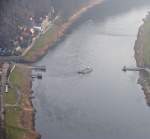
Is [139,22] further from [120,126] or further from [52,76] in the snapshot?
[120,126]

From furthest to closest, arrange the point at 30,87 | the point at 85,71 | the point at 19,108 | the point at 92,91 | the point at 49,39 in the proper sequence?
the point at 49,39, the point at 85,71, the point at 30,87, the point at 92,91, the point at 19,108

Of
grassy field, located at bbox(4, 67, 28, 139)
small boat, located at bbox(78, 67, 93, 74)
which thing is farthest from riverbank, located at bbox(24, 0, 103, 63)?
grassy field, located at bbox(4, 67, 28, 139)

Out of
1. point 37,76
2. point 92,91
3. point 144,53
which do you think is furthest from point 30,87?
point 144,53

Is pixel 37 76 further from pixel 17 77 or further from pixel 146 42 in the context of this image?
pixel 146 42

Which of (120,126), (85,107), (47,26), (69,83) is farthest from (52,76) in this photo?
(47,26)

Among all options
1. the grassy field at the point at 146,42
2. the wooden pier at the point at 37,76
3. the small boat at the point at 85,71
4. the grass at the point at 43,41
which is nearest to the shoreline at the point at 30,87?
the grass at the point at 43,41

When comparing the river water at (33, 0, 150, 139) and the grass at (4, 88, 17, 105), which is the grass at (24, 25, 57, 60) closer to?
the river water at (33, 0, 150, 139)
